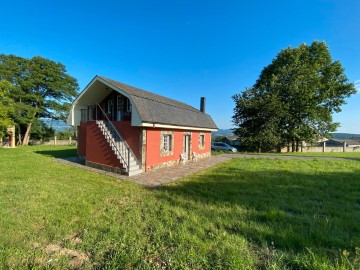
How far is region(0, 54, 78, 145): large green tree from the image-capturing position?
26281 millimetres

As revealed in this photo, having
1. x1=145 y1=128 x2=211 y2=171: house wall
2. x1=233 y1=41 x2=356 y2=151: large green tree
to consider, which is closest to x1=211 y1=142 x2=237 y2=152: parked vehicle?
Answer: x1=233 y1=41 x2=356 y2=151: large green tree

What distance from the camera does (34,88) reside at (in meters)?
28.8

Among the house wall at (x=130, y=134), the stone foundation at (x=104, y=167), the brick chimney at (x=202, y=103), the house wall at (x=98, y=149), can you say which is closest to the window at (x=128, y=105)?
the house wall at (x=130, y=134)

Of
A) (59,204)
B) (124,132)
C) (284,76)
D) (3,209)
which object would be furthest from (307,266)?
(284,76)

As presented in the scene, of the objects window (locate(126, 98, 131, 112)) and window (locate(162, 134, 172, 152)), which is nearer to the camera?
window (locate(162, 134, 172, 152))

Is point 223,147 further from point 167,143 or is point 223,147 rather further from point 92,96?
point 92,96

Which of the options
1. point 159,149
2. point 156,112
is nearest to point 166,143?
point 159,149

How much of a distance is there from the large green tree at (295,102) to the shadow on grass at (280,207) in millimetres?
16210

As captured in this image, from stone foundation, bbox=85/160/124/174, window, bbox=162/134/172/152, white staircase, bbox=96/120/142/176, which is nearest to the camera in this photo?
white staircase, bbox=96/120/142/176

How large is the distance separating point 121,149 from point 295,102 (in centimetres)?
2339

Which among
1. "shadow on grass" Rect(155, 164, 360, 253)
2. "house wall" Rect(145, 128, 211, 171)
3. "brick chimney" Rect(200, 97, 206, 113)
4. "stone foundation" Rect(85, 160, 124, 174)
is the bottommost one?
"shadow on grass" Rect(155, 164, 360, 253)

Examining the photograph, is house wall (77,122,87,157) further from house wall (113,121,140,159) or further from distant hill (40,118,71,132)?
distant hill (40,118,71,132)

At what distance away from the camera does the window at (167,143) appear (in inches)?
490

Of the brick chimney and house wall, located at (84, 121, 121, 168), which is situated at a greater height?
the brick chimney
